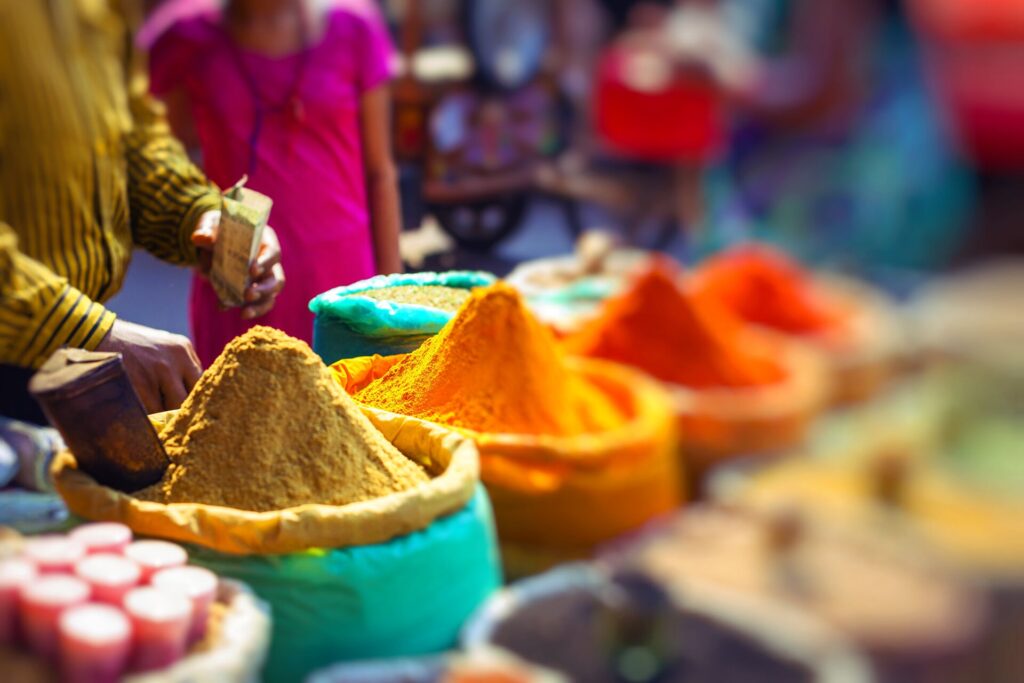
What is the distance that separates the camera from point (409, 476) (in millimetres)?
581

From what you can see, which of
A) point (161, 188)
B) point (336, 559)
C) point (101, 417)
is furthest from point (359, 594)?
point (161, 188)

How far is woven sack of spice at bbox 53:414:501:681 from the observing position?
1.65ft

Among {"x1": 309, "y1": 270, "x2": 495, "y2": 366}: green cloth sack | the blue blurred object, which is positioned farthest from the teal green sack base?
the blue blurred object

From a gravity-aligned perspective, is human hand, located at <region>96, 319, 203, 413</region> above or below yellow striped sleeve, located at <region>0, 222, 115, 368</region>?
below

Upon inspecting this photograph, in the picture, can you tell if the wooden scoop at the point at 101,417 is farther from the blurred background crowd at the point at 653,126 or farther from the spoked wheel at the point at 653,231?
the spoked wheel at the point at 653,231

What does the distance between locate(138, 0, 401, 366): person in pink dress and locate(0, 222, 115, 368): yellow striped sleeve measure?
9 centimetres

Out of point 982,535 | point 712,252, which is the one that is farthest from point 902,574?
point 712,252

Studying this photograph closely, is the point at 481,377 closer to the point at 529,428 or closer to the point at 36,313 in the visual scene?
the point at 529,428

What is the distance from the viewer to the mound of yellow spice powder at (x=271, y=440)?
21.8 inches

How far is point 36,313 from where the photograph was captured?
51 cm

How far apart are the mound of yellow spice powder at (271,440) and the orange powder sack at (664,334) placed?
0.29 meters

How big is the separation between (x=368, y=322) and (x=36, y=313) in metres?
0.19

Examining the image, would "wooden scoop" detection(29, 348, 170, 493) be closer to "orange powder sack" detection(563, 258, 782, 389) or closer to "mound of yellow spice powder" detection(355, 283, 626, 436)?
"mound of yellow spice powder" detection(355, 283, 626, 436)

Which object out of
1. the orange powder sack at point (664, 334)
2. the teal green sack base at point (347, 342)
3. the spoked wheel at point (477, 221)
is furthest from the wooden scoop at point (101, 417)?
the orange powder sack at point (664, 334)
